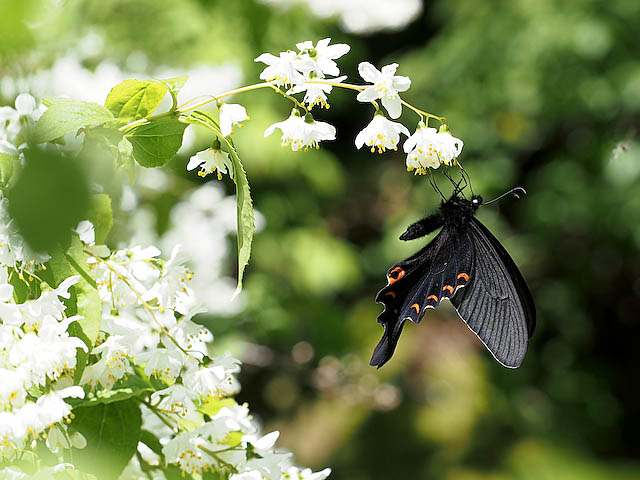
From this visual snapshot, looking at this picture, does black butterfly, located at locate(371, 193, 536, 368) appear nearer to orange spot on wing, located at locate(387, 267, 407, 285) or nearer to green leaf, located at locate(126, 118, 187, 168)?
orange spot on wing, located at locate(387, 267, 407, 285)

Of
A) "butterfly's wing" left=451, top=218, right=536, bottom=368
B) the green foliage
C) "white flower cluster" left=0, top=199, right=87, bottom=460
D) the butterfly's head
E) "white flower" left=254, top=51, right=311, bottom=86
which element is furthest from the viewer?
the butterfly's head

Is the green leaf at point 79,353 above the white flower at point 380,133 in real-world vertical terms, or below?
below

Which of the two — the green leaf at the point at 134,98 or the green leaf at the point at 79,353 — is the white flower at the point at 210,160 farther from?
the green leaf at the point at 79,353

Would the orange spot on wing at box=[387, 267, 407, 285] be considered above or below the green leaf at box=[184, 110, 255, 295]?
below

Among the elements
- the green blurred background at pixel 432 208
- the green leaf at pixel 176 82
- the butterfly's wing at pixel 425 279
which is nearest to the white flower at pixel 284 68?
the green leaf at pixel 176 82

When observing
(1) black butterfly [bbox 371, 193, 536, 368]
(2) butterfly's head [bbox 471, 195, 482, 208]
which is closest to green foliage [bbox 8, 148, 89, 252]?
(1) black butterfly [bbox 371, 193, 536, 368]

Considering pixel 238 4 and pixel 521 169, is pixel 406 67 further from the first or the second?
pixel 238 4

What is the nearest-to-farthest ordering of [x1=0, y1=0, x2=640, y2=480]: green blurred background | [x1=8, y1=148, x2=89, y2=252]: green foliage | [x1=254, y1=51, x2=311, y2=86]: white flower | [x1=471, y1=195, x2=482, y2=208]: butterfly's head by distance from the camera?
[x1=8, y1=148, x2=89, y2=252]: green foliage < [x1=254, y1=51, x2=311, y2=86]: white flower < [x1=471, y1=195, x2=482, y2=208]: butterfly's head < [x1=0, y1=0, x2=640, y2=480]: green blurred background
